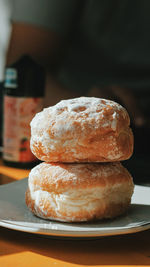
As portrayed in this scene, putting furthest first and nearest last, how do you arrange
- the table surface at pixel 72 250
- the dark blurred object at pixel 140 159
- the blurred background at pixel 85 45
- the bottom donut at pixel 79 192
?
the blurred background at pixel 85 45 → the dark blurred object at pixel 140 159 → the bottom donut at pixel 79 192 → the table surface at pixel 72 250

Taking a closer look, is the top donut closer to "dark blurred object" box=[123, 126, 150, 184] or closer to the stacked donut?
the stacked donut

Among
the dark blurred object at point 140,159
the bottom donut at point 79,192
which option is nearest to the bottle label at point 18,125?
the dark blurred object at point 140,159

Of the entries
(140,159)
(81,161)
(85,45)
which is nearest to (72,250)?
(81,161)

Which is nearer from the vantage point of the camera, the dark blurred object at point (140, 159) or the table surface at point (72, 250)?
the table surface at point (72, 250)

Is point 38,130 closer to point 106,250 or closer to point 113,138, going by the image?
point 113,138

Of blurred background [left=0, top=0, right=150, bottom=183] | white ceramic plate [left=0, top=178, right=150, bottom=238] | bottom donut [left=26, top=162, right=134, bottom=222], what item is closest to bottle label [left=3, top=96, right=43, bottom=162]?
white ceramic plate [left=0, top=178, right=150, bottom=238]

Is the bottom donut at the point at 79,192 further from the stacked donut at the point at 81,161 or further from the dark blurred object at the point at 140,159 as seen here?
the dark blurred object at the point at 140,159

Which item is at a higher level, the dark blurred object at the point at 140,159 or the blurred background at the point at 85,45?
the blurred background at the point at 85,45

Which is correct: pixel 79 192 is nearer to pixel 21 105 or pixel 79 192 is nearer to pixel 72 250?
pixel 72 250
